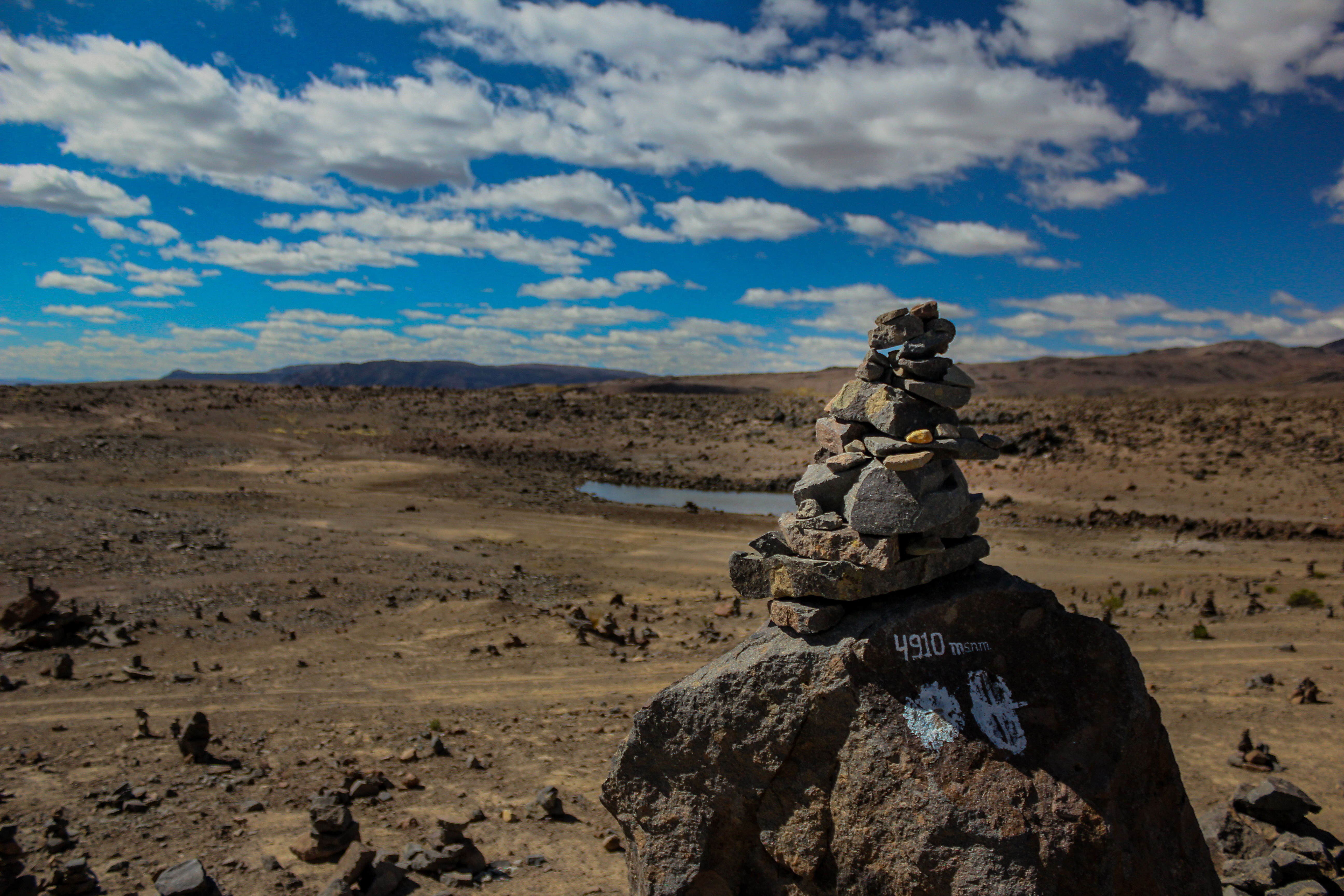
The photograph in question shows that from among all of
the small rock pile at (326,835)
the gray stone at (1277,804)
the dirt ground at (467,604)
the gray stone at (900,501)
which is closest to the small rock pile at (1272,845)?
the gray stone at (1277,804)

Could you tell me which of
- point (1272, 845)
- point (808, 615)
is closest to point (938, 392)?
point (808, 615)

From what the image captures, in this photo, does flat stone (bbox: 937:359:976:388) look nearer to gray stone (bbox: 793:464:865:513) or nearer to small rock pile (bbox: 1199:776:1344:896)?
gray stone (bbox: 793:464:865:513)

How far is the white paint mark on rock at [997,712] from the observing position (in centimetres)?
558

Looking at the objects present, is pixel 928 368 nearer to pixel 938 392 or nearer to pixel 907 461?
pixel 938 392

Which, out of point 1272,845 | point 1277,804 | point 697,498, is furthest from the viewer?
point 697,498

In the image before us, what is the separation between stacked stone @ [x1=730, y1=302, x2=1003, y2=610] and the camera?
5992 millimetres

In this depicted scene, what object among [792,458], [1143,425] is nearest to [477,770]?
[792,458]

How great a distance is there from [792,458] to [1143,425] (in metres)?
→ 19.2

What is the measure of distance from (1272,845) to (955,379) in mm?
6397

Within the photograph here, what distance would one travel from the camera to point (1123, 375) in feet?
426

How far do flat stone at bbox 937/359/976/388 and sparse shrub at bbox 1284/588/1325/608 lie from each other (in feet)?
52.3

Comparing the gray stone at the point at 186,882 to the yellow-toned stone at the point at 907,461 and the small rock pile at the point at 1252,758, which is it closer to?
the yellow-toned stone at the point at 907,461

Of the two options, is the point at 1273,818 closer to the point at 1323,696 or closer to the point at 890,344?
the point at 1323,696

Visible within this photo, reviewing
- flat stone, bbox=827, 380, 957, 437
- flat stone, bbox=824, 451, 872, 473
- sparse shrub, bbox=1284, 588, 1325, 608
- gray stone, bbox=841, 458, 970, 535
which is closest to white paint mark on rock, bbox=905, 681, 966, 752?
gray stone, bbox=841, 458, 970, 535
